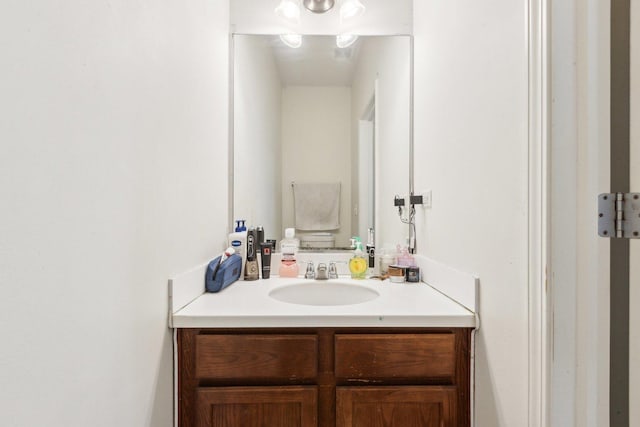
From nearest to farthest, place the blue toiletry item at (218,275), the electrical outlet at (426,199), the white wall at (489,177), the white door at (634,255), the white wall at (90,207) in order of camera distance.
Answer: the white wall at (90,207) < the white door at (634,255) < the white wall at (489,177) < the blue toiletry item at (218,275) < the electrical outlet at (426,199)

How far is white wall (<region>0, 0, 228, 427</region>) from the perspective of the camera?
43 centimetres

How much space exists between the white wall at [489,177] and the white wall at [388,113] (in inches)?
11.8

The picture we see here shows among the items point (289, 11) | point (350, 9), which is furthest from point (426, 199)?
point (289, 11)

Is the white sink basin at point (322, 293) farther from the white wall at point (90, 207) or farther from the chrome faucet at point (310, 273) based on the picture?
the white wall at point (90, 207)

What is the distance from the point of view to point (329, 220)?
1.56 meters

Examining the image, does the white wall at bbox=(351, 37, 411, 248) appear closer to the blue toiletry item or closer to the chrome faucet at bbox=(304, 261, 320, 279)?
the chrome faucet at bbox=(304, 261, 320, 279)

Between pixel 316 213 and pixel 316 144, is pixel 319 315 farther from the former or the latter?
pixel 316 144

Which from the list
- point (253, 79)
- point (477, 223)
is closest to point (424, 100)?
point (477, 223)

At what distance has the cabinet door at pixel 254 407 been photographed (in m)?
0.89

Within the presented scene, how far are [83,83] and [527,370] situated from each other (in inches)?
40.5

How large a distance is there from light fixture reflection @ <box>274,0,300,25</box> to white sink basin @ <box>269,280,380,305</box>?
1217 millimetres

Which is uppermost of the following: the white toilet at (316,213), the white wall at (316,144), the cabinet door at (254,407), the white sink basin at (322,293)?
the white wall at (316,144)

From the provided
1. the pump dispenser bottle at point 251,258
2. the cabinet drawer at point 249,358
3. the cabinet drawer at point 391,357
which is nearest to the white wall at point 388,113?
the pump dispenser bottle at point 251,258

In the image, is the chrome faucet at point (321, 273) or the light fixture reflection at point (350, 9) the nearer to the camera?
the chrome faucet at point (321, 273)
